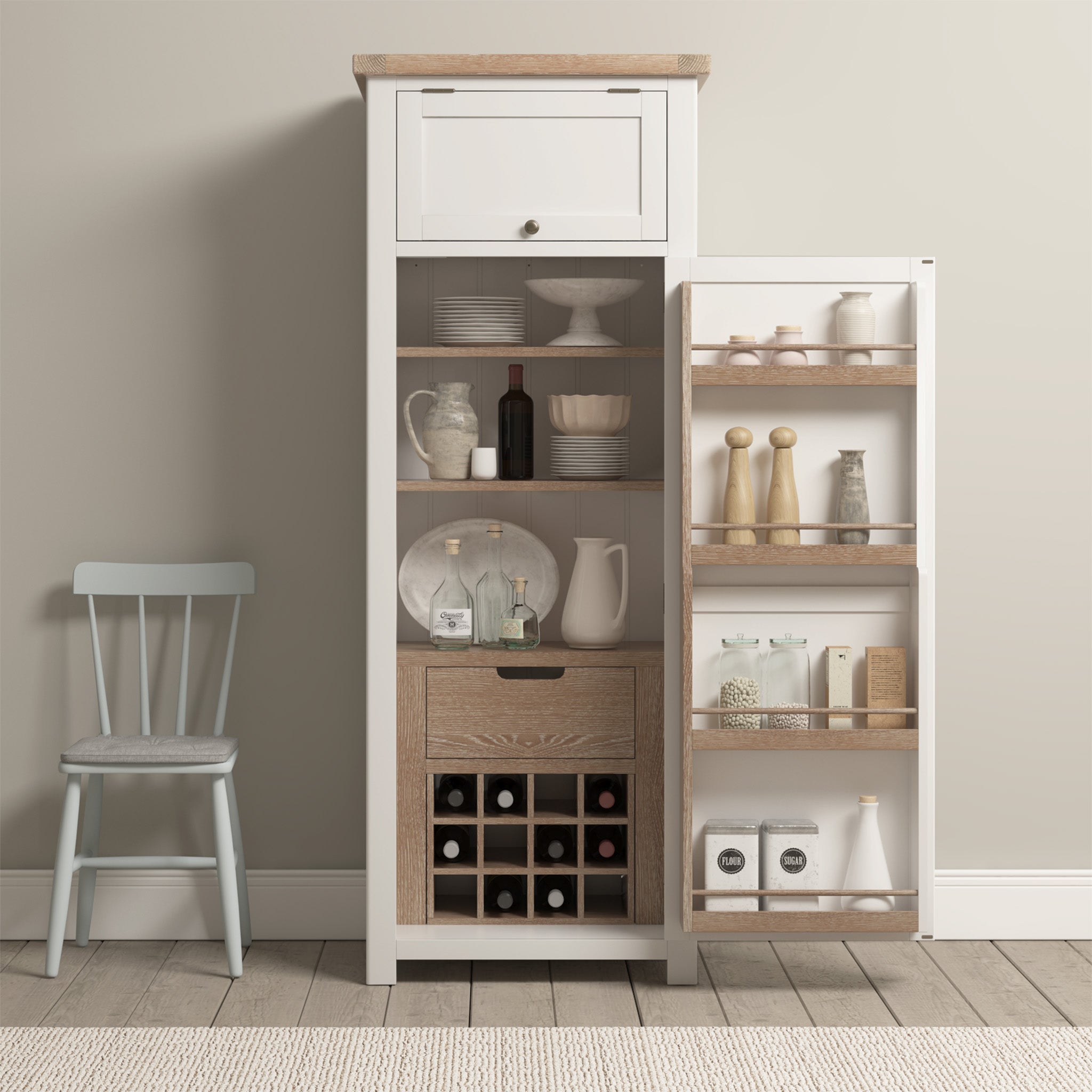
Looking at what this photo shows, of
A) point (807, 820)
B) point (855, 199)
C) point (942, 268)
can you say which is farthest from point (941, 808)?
point (855, 199)

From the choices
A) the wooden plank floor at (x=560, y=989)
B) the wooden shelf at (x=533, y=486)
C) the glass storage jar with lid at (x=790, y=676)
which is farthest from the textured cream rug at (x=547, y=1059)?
the wooden shelf at (x=533, y=486)

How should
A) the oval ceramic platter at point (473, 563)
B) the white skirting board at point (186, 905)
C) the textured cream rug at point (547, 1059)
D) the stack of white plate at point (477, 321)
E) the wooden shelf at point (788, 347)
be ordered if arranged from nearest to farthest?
the textured cream rug at point (547, 1059)
the wooden shelf at point (788, 347)
the stack of white plate at point (477, 321)
the oval ceramic platter at point (473, 563)
the white skirting board at point (186, 905)

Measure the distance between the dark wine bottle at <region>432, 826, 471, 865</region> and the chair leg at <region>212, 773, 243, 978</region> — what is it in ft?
1.52

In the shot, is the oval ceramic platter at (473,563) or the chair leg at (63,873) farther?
the oval ceramic platter at (473,563)

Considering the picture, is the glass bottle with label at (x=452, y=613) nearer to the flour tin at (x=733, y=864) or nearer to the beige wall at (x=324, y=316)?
the beige wall at (x=324, y=316)

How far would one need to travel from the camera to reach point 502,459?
8.70 ft

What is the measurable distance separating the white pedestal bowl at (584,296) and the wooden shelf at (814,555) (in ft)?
1.89

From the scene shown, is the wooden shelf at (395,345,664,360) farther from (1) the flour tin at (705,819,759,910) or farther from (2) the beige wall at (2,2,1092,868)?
(1) the flour tin at (705,819,759,910)

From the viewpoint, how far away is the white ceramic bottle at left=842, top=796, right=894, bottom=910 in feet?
8.07

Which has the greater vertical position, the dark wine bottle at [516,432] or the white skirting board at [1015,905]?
the dark wine bottle at [516,432]

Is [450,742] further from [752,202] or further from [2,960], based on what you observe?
[752,202]

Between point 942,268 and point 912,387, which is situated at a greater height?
point 942,268

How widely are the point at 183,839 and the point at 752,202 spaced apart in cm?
216

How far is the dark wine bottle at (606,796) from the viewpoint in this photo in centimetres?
261
